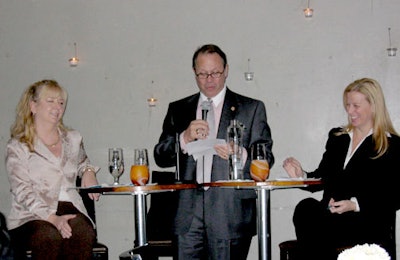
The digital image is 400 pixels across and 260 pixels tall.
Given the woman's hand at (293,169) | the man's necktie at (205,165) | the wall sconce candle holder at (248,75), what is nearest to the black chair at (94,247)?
the man's necktie at (205,165)

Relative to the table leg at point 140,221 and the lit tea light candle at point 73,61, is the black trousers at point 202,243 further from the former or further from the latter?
the lit tea light candle at point 73,61

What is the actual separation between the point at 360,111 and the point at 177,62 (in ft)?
5.50

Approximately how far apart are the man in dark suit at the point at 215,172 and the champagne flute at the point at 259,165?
142 mm

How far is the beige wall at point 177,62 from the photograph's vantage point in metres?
4.22

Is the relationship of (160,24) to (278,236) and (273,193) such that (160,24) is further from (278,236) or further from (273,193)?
(278,236)

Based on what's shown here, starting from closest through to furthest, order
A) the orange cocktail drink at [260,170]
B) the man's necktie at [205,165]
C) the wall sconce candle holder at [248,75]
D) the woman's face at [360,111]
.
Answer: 1. the orange cocktail drink at [260,170]
2. the man's necktie at [205,165]
3. the woman's face at [360,111]
4. the wall sconce candle holder at [248,75]

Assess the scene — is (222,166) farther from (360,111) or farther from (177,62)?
(177,62)

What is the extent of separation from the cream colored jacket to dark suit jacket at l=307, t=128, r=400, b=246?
4.86ft

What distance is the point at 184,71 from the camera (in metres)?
4.37

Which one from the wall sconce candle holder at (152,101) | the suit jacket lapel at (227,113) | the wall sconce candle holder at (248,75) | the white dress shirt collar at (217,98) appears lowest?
the suit jacket lapel at (227,113)

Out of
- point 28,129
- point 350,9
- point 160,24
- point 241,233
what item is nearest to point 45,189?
point 28,129

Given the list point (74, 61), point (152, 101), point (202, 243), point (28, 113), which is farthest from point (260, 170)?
point (74, 61)

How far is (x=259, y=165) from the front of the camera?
2.74 metres

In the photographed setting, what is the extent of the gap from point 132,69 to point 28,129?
136cm
